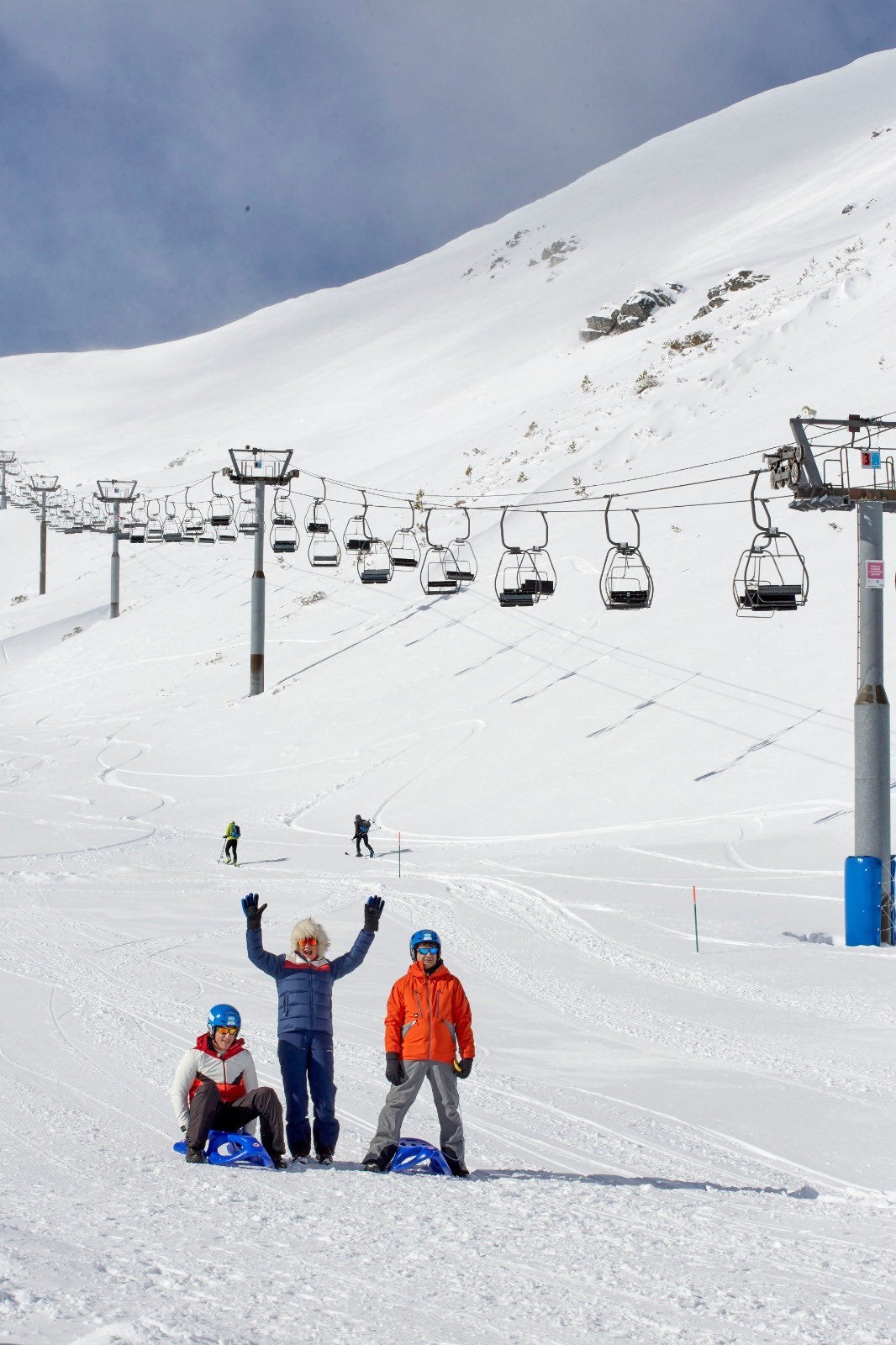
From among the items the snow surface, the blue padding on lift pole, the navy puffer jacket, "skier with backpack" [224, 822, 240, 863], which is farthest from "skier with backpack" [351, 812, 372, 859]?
the navy puffer jacket

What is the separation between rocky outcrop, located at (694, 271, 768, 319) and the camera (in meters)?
64.6

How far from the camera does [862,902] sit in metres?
15.7

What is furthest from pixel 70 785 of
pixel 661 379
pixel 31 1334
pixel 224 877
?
pixel 661 379

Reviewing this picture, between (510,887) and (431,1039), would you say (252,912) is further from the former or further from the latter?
(510,887)

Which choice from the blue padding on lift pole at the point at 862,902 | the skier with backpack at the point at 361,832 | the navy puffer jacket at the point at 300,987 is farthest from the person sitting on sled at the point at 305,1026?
the skier with backpack at the point at 361,832

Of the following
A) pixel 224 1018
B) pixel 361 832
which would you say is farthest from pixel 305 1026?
pixel 361 832

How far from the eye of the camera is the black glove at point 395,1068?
6.83 metres

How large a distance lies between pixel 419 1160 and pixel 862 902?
1019 cm

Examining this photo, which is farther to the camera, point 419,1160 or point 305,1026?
point 305,1026

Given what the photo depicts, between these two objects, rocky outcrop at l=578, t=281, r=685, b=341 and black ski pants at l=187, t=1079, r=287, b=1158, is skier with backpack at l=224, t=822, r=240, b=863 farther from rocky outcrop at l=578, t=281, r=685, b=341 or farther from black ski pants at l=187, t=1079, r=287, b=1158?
rocky outcrop at l=578, t=281, r=685, b=341

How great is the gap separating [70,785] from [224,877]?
42.6ft

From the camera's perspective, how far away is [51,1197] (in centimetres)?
599

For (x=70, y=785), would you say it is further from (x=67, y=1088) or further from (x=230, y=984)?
(x=67, y=1088)

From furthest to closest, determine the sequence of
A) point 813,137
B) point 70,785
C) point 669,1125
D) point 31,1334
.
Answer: point 813,137 → point 70,785 → point 669,1125 → point 31,1334
